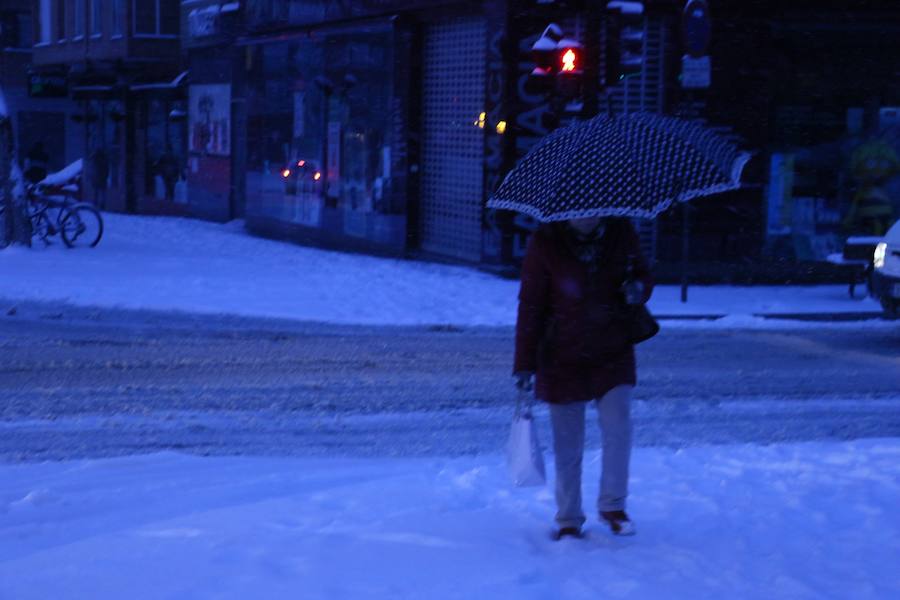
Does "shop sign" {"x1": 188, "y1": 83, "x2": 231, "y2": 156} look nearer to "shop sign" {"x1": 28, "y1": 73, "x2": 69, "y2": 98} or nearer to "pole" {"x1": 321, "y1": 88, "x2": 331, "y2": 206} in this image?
"pole" {"x1": 321, "y1": 88, "x2": 331, "y2": 206}

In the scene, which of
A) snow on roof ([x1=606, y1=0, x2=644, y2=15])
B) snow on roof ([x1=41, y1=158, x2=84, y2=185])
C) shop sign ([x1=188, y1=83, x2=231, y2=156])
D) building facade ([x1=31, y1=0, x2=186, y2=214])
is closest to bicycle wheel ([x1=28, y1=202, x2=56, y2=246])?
snow on roof ([x1=41, y1=158, x2=84, y2=185])

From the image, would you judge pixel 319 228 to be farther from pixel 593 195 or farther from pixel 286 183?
pixel 593 195

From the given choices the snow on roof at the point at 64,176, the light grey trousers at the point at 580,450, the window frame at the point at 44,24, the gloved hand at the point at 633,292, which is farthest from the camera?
the window frame at the point at 44,24


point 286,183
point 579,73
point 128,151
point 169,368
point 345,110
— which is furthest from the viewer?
point 128,151

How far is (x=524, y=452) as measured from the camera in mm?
5973

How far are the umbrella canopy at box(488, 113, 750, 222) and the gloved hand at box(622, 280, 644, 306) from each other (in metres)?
0.30

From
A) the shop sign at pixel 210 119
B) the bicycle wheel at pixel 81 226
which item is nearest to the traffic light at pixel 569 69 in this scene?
the bicycle wheel at pixel 81 226

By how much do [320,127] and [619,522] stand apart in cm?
1851

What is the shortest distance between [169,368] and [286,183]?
47.9 ft

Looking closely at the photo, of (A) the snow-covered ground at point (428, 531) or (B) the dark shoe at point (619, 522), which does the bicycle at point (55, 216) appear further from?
(B) the dark shoe at point (619, 522)

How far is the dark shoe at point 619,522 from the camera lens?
612cm

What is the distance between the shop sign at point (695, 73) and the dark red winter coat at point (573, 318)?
447 inches

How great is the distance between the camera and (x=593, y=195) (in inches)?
228

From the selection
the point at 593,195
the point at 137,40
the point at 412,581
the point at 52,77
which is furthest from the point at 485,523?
the point at 52,77
